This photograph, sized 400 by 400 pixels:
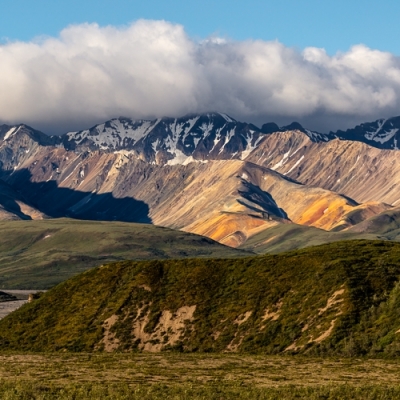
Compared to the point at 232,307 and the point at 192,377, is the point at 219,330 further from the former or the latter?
the point at 192,377

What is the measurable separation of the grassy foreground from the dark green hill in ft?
28.6

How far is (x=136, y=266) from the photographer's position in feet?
390

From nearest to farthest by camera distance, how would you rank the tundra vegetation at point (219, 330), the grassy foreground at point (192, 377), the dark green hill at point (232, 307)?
the grassy foreground at point (192, 377)
the tundra vegetation at point (219, 330)
the dark green hill at point (232, 307)

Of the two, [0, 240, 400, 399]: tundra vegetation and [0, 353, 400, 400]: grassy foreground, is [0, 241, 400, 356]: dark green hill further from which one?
[0, 353, 400, 400]: grassy foreground

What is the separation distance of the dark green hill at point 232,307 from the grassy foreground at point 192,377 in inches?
343

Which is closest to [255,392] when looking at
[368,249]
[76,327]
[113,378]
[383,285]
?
[113,378]

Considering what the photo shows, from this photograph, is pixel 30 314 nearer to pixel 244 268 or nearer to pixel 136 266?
pixel 136 266

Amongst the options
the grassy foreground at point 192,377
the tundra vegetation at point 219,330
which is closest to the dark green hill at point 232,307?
the tundra vegetation at point 219,330

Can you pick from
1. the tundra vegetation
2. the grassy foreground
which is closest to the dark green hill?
the tundra vegetation

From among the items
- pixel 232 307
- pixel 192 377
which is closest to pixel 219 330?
pixel 232 307

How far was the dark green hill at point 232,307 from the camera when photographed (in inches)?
3509

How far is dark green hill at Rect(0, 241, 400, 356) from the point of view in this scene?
89125mm

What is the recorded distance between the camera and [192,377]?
218ft

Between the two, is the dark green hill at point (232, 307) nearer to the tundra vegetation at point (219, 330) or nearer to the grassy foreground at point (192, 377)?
the tundra vegetation at point (219, 330)
